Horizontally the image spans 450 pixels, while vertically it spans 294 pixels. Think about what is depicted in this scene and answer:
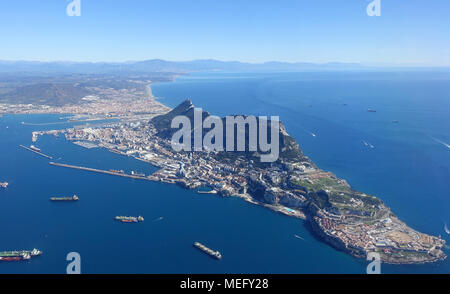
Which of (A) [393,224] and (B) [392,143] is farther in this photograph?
(B) [392,143]

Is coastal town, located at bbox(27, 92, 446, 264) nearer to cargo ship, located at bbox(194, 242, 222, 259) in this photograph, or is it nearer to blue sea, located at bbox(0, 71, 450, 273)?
blue sea, located at bbox(0, 71, 450, 273)

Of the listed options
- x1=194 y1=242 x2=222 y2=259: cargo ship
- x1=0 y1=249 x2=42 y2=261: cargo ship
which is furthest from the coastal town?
x1=0 y1=249 x2=42 y2=261: cargo ship

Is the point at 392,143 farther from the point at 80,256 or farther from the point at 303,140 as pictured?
the point at 80,256

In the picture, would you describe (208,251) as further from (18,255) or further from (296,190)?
(18,255)

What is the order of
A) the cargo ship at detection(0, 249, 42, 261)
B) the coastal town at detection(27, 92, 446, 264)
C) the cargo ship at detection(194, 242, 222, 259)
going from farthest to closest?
1. the coastal town at detection(27, 92, 446, 264)
2. the cargo ship at detection(194, 242, 222, 259)
3. the cargo ship at detection(0, 249, 42, 261)

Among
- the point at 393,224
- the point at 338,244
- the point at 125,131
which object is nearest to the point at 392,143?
the point at 393,224

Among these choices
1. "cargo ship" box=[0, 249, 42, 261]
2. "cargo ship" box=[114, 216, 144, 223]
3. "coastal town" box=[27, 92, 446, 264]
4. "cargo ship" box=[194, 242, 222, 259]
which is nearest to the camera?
"cargo ship" box=[0, 249, 42, 261]
